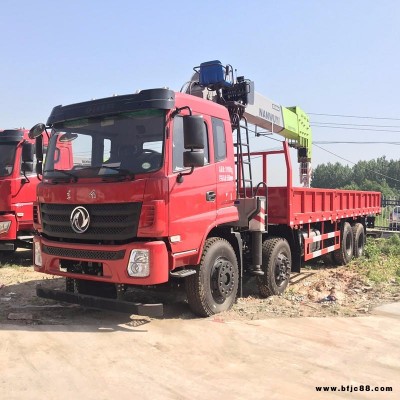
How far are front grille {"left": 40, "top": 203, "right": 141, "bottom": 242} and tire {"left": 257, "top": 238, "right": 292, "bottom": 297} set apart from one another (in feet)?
9.27

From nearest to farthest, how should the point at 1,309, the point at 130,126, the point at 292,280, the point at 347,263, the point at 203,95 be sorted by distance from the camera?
the point at 130,126 → the point at 1,309 → the point at 203,95 → the point at 292,280 → the point at 347,263

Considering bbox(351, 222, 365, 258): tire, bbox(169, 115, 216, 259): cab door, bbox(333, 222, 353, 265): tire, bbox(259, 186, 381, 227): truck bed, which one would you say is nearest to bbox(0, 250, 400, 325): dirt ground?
bbox(169, 115, 216, 259): cab door

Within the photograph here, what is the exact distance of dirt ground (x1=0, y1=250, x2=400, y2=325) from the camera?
5.58m

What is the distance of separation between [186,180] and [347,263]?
697cm

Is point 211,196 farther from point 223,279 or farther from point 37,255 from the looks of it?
point 37,255

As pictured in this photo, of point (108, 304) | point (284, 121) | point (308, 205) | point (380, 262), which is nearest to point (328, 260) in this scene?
point (380, 262)

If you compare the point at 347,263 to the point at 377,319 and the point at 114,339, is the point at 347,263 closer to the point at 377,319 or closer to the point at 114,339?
the point at 377,319

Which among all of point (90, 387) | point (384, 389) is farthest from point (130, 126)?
point (384, 389)

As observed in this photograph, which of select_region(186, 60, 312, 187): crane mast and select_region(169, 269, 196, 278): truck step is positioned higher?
select_region(186, 60, 312, 187): crane mast

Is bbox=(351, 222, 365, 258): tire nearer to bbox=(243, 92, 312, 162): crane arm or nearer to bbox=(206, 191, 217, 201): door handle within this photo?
bbox=(243, 92, 312, 162): crane arm

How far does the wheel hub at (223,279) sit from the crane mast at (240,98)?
2289 millimetres

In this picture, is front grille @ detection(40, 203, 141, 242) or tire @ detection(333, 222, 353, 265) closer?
front grille @ detection(40, 203, 141, 242)

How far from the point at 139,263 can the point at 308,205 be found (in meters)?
4.39

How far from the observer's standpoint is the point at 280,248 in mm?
7152
